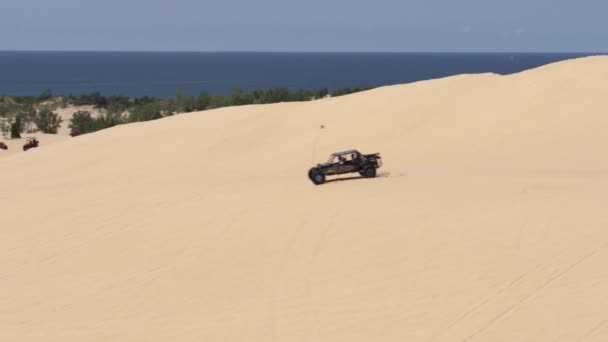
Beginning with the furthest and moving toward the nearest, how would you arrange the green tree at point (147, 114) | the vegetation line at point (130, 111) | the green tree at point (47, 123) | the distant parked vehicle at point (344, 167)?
the green tree at point (47, 123)
the green tree at point (147, 114)
the vegetation line at point (130, 111)
the distant parked vehicle at point (344, 167)

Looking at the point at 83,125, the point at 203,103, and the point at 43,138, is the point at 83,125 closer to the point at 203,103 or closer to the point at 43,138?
the point at 43,138

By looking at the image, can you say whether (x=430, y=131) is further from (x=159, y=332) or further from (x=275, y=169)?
(x=159, y=332)

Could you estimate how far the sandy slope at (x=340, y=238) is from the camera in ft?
34.6

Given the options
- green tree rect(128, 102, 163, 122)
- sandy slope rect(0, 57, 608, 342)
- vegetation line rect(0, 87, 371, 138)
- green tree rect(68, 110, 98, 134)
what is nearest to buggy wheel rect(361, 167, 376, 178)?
sandy slope rect(0, 57, 608, 342)

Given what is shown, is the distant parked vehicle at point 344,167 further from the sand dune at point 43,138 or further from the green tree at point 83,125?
the green tree at point 83,125

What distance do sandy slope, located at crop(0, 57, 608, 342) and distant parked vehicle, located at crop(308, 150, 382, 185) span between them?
1.14 ft

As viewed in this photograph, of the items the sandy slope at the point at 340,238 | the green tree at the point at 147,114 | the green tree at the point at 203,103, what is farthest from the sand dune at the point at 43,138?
the sandy slope at the point at 340,238

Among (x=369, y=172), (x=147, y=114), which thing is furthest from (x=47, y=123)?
(x=369, y=172)

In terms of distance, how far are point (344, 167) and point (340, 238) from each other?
17.7ft

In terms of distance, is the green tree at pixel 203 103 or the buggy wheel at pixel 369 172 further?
the green tree at pixel 203 103

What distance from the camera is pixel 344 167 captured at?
18.9 meters

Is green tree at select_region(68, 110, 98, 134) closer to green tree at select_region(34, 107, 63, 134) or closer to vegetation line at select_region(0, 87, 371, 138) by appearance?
vegetation line at select_region(0, 87, 371, 138)

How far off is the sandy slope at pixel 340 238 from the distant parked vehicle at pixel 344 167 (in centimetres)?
35

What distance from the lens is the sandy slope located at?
10.6m
